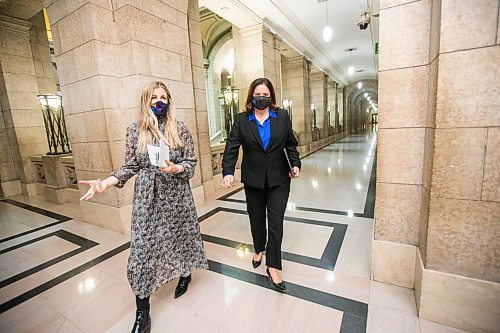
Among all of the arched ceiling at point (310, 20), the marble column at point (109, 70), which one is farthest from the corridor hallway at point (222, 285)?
the arched ceiling at point (310, 20)

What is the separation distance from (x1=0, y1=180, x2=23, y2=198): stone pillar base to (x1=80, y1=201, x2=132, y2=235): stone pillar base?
412cm

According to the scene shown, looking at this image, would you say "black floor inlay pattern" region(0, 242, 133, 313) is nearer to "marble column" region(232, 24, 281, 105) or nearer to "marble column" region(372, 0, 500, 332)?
"marble column" region(372, 0, 500, 332)

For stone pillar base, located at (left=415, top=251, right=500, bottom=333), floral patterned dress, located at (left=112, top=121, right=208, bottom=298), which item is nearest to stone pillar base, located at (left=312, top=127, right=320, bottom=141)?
stone pillar base, located at (left=415, top=251, right=500, bottom=333)

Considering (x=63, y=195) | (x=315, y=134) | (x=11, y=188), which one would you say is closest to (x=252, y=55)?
(x=63, y=195)

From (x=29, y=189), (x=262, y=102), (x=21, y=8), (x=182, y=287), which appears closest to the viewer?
(x=262, y=102)

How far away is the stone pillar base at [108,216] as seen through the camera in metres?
3.55

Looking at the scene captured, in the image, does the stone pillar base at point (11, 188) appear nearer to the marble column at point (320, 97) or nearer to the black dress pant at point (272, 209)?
the black dress pant at point (272, 209)

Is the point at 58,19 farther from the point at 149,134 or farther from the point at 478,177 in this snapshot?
the point at 478,177

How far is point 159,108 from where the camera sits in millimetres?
1778

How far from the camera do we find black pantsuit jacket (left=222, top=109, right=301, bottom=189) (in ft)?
6.78

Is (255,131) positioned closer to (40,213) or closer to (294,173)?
(294,173)

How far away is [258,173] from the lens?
6.86 ft

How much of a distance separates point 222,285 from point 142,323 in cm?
72

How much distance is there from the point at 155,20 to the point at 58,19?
1462 mm
